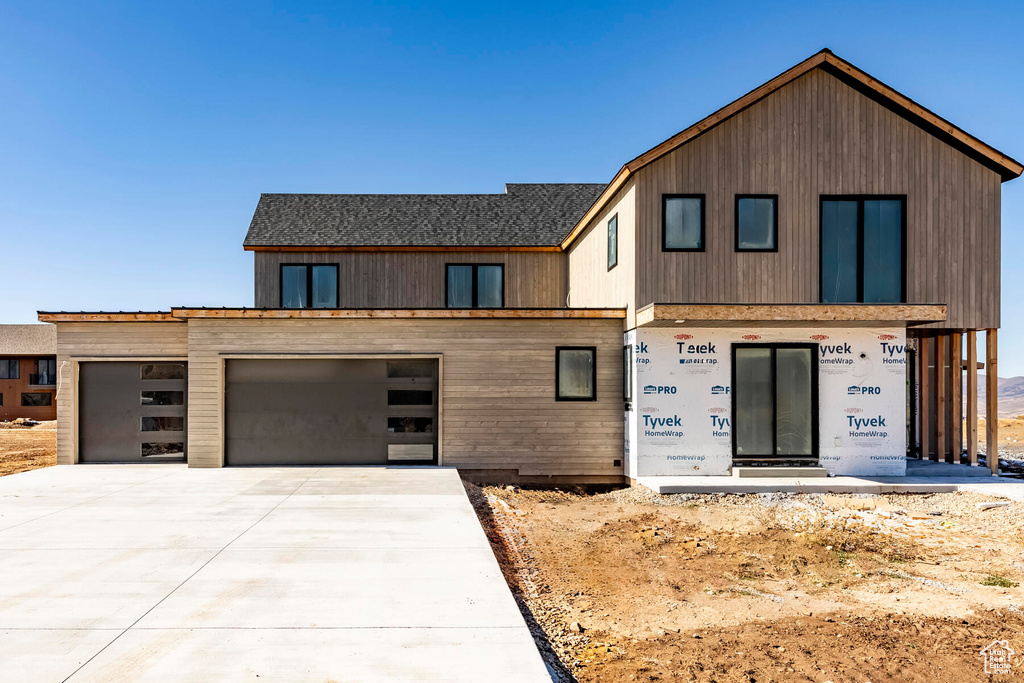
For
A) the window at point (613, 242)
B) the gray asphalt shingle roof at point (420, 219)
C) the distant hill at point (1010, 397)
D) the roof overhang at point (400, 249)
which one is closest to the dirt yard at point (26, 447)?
the roof overhang at point (400, 249)

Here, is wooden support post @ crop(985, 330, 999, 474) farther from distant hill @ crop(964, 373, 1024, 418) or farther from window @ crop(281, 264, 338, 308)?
distant hill @ crop(964, 373, 1024, 418)

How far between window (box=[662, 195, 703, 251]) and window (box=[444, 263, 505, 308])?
6.31 m

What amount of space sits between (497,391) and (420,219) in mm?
7457

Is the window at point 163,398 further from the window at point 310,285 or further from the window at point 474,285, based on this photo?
the window at point 474,285

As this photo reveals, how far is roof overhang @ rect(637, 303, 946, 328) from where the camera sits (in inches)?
389

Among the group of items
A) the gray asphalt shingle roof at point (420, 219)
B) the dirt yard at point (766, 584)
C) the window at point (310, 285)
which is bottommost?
the dirt yard at point (766, 584)

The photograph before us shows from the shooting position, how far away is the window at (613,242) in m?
12.0

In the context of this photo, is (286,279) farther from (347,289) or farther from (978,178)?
(978,178)

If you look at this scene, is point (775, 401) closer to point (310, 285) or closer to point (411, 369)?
point (411, 369)

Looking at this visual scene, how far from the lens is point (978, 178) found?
11125 millimetres

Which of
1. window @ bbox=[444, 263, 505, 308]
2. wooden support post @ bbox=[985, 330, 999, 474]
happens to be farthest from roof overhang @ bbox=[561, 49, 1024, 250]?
window @ bbox=[444, 263, 505, 308]

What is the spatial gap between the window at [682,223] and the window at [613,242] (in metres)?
1.30

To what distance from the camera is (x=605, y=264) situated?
1282cm

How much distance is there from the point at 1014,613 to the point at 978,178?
28.6 ft
